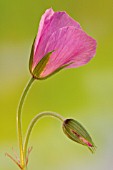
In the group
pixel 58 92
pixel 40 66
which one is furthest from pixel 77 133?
pixel 58 92

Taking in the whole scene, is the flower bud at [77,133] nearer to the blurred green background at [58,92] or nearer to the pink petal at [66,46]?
the pink petal at [66,46]

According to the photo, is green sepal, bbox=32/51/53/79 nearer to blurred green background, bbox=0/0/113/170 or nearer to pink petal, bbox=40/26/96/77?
pink petal, bbox=40/26/96/77

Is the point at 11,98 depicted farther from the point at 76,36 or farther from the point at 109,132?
the point at 76,36

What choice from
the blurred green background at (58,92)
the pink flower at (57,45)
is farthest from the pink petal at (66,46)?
the blurred green background at (58,92)

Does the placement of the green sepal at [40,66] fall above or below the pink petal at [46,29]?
below

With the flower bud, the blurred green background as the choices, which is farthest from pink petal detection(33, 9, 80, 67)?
the blurred green background

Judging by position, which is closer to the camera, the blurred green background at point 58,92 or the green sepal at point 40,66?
the green sepal at point 40,66

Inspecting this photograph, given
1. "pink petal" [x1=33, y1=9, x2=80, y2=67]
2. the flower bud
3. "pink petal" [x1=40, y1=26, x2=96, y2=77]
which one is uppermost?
"pink petal" [x1=33, y1=9, x2=80, y2=67]

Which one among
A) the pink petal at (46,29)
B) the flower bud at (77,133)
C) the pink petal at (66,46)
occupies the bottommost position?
the flower bud at (77,133)

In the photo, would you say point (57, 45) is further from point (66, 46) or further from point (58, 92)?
point (58, 92)
